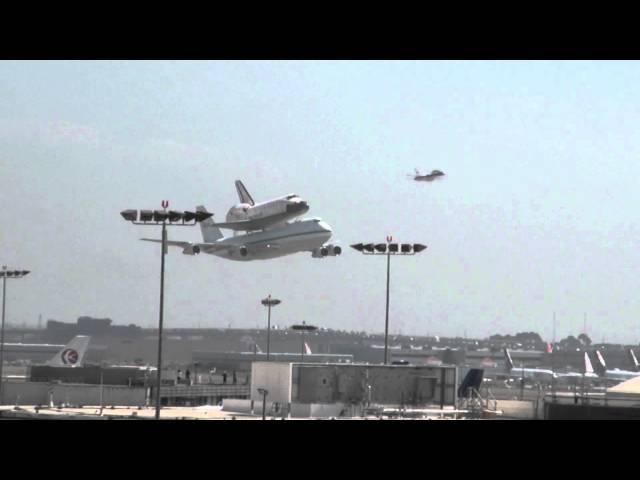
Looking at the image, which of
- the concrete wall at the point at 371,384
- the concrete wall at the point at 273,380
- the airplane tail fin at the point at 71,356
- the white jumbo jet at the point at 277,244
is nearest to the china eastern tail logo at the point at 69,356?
the airplane tail fin at the point at 71,356

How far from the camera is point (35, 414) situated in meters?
57.8

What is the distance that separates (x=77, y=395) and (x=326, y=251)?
55.2 m

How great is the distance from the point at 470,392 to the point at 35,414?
101ft

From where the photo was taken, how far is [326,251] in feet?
410

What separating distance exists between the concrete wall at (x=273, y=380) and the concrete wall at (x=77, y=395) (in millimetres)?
14625

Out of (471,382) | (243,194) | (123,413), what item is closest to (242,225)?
(243,194)

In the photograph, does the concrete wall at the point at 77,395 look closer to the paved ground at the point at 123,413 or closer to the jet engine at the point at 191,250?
the paved ground at the point at 123,413

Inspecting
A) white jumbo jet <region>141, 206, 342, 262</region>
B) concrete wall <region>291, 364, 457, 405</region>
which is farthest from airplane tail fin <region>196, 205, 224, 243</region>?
concrete wall <region>291, 364, 457, 405</region>

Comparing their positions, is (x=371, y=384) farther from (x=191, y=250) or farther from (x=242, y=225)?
(x=242, y=225)

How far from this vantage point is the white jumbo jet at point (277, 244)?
12132cm
